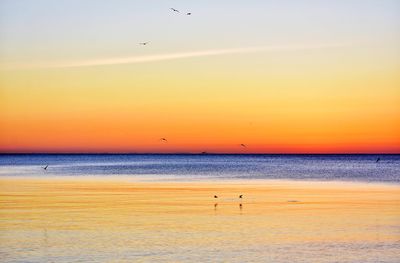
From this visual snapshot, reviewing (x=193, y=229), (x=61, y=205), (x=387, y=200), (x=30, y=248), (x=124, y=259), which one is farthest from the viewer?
(x=387, y=200)

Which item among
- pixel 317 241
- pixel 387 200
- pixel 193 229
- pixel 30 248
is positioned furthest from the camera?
pixel 387 200

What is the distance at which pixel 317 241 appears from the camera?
30.4 metres

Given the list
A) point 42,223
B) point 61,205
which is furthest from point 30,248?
point 61,205

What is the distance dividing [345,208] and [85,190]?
25.2 m

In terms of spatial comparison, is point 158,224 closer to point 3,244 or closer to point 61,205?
point 3,244

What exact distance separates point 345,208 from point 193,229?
14.1m

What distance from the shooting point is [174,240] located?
30.4 metres

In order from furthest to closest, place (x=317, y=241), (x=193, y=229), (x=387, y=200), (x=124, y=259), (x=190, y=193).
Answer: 1. (x=190, y=193)
2. (x=387, y=200)
3. (x=193, y=229)
4. (x=317, y=241)
5. (x=124, y=259)

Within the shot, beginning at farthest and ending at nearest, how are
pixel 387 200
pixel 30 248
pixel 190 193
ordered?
pixel 190 193 < pixel 387 200 < pixel 30 248

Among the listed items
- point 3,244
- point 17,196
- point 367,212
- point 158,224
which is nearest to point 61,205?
point 17,196

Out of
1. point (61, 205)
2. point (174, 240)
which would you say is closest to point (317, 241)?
point (174, 240)

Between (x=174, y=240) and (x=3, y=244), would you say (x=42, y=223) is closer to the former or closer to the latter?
(x=3, y=244)

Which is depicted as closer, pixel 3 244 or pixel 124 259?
pixel 124 259

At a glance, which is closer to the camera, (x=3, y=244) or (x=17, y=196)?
(x=3, y=244)
